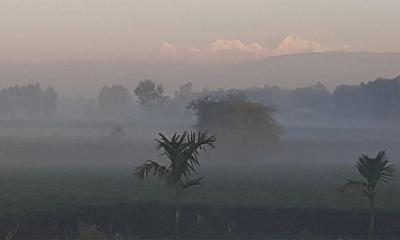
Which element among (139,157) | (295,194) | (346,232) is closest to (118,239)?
(346,232)

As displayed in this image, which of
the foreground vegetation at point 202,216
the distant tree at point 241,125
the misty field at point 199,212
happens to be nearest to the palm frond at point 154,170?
the misty field at point 199,212

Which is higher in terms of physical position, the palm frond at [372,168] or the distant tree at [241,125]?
the distant tree at [241,125]

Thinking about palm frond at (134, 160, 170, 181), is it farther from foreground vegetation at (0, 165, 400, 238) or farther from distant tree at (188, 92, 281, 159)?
distant tree at (188, 92, 281, 159)

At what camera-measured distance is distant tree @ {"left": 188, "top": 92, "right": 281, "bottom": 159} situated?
108000mm

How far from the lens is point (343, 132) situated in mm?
195250

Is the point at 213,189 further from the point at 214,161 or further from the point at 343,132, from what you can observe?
the point at 343,132

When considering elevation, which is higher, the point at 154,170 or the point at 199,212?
the point at 154,170

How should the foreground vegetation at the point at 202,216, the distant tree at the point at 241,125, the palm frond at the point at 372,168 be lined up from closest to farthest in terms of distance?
1. the palm frond at the point at 372,168
2. the foreground vegetation at the point at 202,216
3. the distant tree at the point at 241,125

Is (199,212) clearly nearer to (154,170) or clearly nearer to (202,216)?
(202,216)

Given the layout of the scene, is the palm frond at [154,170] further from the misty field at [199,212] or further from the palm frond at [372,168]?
the palm frond at [372,168]

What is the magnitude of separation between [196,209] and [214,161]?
7487 cm

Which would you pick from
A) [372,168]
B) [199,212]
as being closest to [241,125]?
[199,212]

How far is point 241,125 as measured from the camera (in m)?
108

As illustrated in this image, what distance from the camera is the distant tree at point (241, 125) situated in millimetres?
108000
